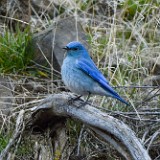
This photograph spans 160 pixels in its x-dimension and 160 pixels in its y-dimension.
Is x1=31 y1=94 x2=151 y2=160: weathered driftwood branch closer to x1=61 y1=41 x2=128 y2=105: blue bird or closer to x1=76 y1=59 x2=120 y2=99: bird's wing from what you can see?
x1=61 y1=41 x2=128 y2=105: blue bird

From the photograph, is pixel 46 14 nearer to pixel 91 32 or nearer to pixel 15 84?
pixel 91 32

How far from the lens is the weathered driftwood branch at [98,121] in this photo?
145 inches

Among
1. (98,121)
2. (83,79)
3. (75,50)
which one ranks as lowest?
(98,121)

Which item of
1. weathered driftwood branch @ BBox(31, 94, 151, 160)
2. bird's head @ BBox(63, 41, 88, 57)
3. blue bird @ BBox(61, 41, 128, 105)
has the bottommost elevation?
weathered driftwood branch @ BBox(31, 94, 151, 160)

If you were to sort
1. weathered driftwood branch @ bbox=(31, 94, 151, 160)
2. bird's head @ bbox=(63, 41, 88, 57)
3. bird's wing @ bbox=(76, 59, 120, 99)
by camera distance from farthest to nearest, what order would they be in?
bird's head @ bbox=(63, 41, 88, 57) < bird's wing @ bbox=(76, 59, 120, 99) < weathered driftwood branch @ bbox=(31, 94, 151, 160)

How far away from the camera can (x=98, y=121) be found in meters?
3.89

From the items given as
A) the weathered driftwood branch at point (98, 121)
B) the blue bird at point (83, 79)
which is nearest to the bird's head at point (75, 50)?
the blue bird at point (83, 79)

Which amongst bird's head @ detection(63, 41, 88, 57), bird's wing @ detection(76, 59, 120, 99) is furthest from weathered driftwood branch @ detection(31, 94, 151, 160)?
bird's head @ detection(63, 41, 88, 57)

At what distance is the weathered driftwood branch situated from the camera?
12.1ft

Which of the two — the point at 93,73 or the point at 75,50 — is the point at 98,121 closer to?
the point at 93,73

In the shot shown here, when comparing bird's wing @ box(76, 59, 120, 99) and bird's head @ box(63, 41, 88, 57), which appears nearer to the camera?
bird's wing @ box(76, 59, 120, 99)

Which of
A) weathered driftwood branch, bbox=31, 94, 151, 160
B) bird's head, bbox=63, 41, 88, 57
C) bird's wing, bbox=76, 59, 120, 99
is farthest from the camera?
bird's head, bbox=63, 41, 88, 57

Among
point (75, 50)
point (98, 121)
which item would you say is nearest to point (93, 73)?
point (75, 50)

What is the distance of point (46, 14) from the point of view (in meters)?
6.95
